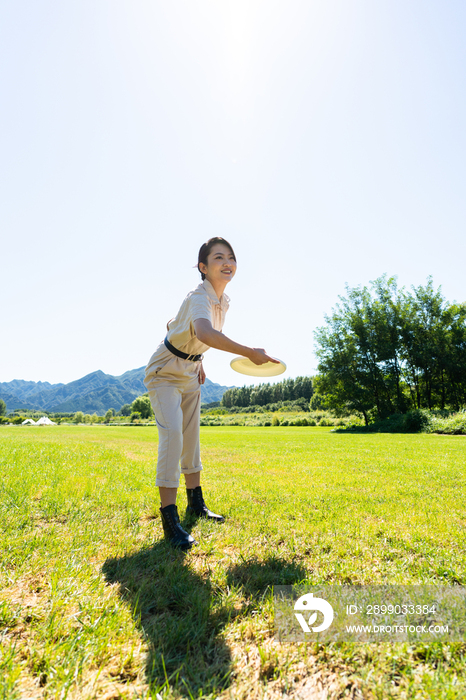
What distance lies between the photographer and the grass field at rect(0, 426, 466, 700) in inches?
48.6

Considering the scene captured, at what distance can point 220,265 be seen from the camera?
3.33m

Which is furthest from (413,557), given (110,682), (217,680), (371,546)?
(110,682)

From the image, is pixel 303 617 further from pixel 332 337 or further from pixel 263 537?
pixel 332 337

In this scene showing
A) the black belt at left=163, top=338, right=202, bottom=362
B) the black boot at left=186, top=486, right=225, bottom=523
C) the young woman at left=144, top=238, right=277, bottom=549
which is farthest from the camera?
the black boot at left=186, top=486, right=225, bottom=523

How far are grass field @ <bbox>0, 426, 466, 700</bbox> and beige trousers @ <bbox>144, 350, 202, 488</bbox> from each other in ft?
1.87

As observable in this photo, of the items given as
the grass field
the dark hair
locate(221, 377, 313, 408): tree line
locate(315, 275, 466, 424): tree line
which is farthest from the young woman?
locate(221, 377, 313, 408): tree line

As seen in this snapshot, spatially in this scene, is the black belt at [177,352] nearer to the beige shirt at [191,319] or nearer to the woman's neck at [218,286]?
the beige shirt at [191,319]

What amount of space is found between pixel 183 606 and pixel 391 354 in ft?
110

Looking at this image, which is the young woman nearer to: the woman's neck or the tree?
the woman's neck

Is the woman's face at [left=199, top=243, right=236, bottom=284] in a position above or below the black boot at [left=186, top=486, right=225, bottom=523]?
above

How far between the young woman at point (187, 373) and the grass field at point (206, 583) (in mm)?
339

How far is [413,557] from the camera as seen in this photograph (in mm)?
2289

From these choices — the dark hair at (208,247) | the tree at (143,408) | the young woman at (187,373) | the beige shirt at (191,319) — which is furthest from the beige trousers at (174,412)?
the tree at (143,408)

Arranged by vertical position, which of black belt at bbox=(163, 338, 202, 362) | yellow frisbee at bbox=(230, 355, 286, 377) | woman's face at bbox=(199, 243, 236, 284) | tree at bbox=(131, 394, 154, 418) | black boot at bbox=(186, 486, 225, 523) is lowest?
tree at bbox=(131, 394, 154, 418)
